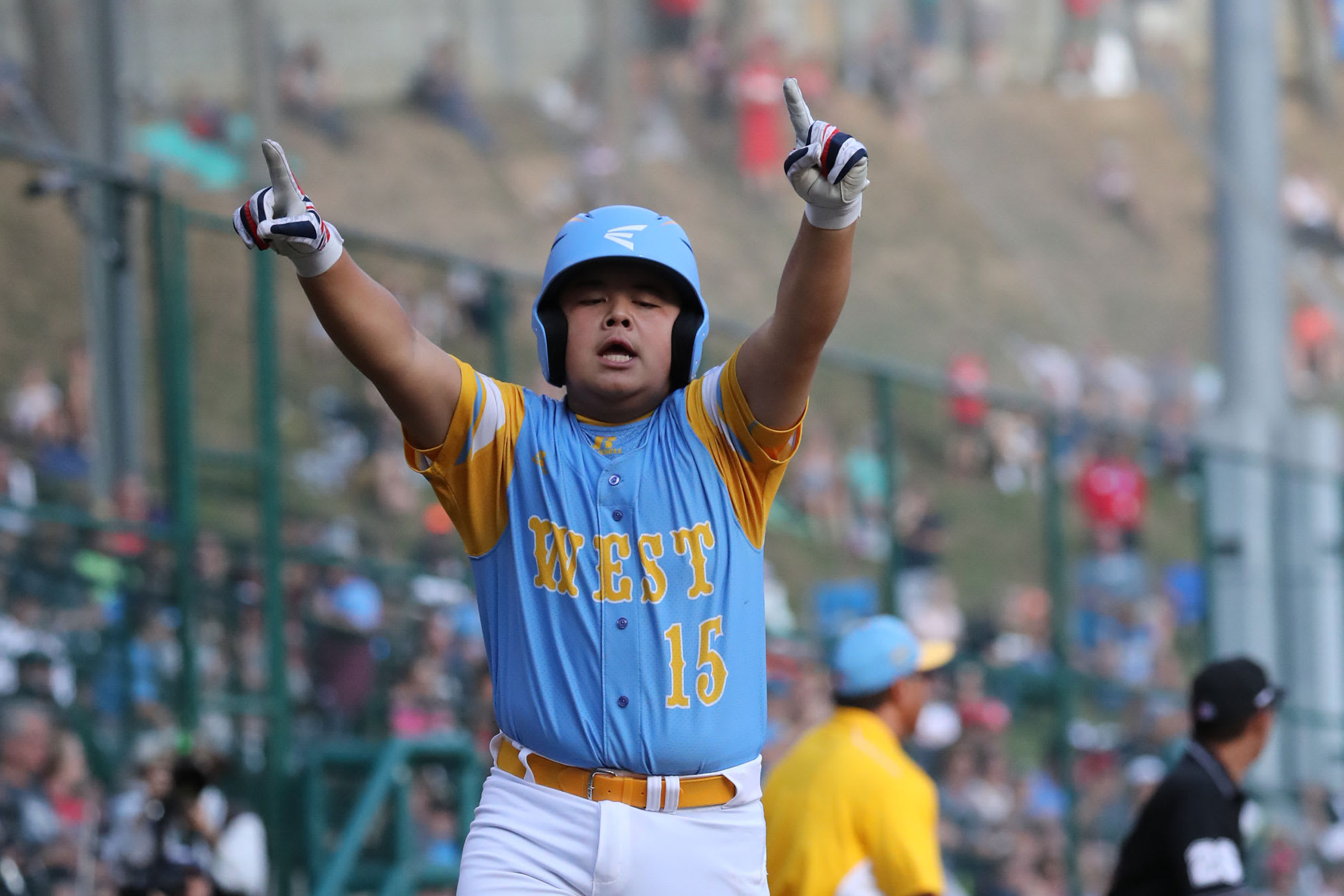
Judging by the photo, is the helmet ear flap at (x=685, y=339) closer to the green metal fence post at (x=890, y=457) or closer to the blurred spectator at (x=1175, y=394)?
the green metal fence post at (x=890, y=457)

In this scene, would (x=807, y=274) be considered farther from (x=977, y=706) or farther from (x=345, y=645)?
(x=977, y=706)

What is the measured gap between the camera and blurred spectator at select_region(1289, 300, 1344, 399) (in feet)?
78.5

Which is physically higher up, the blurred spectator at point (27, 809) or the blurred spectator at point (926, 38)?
the blurred spectator at point (926, 38)

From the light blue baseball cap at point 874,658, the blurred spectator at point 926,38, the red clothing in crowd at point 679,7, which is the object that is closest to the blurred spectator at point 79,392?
the light blue baseball cap at point 874,658

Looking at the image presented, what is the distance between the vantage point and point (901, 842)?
5.62 m

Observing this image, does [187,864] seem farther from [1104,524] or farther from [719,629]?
[1104,524]

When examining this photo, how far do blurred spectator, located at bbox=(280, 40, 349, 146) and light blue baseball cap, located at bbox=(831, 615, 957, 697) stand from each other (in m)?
12.5

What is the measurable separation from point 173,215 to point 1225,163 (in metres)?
8.64

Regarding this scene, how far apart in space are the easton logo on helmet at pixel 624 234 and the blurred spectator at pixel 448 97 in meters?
16.4

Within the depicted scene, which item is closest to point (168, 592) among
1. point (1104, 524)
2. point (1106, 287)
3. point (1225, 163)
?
point (1104, 524)

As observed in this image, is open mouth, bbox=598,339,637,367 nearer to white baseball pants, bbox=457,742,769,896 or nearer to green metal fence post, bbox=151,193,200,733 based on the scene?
white baseball pants, bbox=457,742,769,896

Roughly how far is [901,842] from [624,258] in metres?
2.51

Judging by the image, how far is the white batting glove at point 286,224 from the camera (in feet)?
11.1

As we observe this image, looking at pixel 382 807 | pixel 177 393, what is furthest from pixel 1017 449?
pixel 177 393
